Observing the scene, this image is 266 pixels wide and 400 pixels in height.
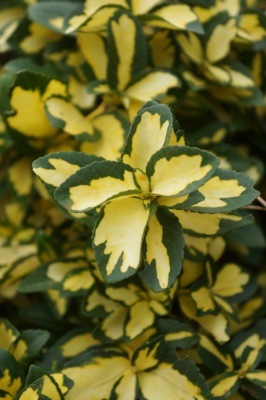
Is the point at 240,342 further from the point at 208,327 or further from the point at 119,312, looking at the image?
the point at 119,312

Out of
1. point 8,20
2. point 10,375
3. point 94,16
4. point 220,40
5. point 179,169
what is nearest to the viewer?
point 179,169

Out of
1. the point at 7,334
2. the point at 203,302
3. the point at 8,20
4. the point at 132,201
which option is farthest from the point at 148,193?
the point at 8,20

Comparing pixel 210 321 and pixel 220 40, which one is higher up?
pixel 220 40

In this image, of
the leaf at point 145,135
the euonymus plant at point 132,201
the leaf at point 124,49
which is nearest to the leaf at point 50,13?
the euonymus plant at point 132,201

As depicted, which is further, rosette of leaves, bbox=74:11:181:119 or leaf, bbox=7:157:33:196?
leaf, bbox=7:157:33:196

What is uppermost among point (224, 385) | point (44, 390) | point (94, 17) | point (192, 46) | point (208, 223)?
point (94, 17)

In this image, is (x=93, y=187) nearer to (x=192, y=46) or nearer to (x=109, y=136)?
(x=109, y=136)

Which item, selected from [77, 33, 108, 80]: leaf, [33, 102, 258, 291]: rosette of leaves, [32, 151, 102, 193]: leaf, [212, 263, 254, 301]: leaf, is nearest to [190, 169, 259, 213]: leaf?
[33, 102, 258, 291]: rosette of leaves

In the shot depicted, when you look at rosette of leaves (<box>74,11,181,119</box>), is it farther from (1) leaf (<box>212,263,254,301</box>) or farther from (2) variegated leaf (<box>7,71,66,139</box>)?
(1) leaf (<box>212,263,254,301</box>)
